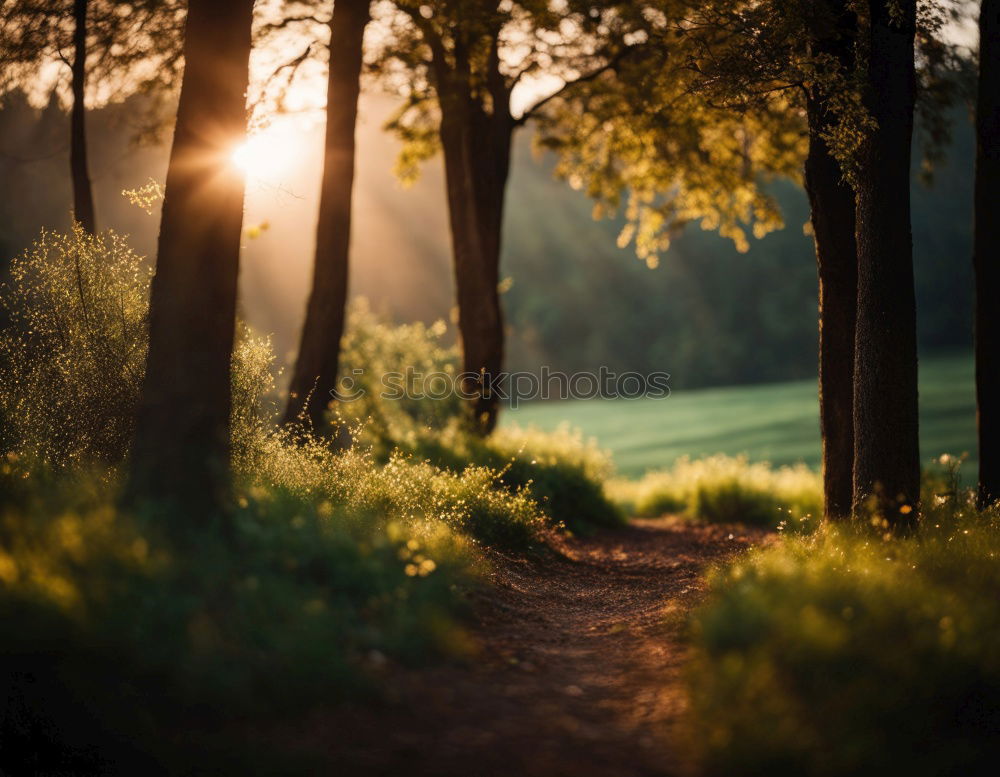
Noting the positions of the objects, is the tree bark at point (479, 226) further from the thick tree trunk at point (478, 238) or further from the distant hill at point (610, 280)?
the distant hill at point (610, 280)

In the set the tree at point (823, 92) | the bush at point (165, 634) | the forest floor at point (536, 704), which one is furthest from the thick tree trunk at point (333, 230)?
the bush at point (165, 634)

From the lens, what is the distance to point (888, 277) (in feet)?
23.2

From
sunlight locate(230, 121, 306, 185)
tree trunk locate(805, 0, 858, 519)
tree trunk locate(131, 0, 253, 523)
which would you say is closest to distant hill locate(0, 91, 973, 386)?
sunlight locate(230, 121, 306, 185)

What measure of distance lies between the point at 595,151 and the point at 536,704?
12.9 meters

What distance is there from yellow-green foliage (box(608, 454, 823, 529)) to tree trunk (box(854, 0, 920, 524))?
5.66 m

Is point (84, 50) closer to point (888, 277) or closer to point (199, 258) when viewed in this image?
point (199, 258)

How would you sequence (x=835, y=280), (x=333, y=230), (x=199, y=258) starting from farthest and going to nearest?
1. (x=333, y=230)
2. (x=835, y=280)
3. (x=199, y=258)

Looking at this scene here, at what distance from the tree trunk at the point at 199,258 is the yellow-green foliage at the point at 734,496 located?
32.9 feet

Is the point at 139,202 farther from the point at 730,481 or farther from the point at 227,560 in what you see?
the point at 730,481

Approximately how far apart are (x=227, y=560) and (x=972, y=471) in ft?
83.3

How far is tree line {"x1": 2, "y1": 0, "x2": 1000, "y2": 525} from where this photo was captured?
566 centimetres

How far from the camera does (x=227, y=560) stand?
434 centimetres

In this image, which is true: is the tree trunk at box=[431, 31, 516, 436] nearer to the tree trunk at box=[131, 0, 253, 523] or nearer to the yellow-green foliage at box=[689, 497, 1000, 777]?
the tree trunk at box=[131, 0, 253, 523]

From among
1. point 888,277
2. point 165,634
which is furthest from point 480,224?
point 165,634
